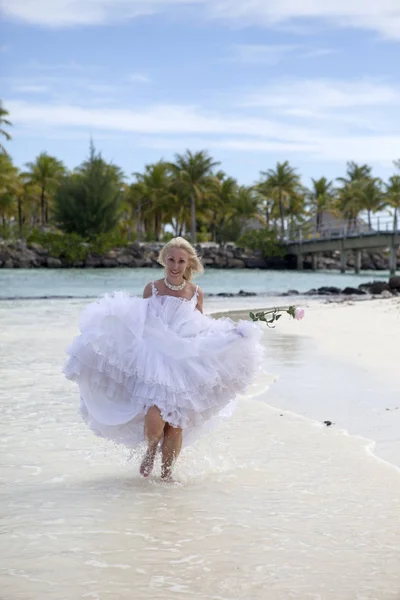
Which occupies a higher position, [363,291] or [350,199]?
[350,199]

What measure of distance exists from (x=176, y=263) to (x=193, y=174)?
81.9 m

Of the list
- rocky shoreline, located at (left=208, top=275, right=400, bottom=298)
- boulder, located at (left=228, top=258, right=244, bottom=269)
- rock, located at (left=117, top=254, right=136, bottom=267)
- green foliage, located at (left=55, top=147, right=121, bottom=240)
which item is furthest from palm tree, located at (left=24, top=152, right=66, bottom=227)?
rocky shoreline, located at (left=208, top=275, right=400, bottom=298)

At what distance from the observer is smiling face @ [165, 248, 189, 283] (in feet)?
16.9

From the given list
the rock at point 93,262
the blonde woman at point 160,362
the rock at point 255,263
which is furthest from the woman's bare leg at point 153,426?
the rock at point 255,263

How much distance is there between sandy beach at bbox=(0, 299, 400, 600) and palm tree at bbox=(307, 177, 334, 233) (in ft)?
282

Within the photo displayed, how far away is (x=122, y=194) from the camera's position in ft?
287

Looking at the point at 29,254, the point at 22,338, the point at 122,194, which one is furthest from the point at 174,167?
the point at 22,338

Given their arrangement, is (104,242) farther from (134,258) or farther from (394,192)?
(394,192)

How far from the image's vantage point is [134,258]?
269 feet

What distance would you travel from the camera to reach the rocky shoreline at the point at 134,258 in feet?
261

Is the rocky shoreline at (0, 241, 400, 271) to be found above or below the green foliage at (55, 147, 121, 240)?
below

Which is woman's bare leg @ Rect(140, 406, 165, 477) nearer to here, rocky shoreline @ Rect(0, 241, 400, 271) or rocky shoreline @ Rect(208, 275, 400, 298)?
rocky shoreline @ Rect(208, 275, 400, 298)

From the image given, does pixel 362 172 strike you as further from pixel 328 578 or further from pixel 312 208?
pixel 328 578

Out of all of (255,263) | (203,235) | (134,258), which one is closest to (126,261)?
(134,258)
